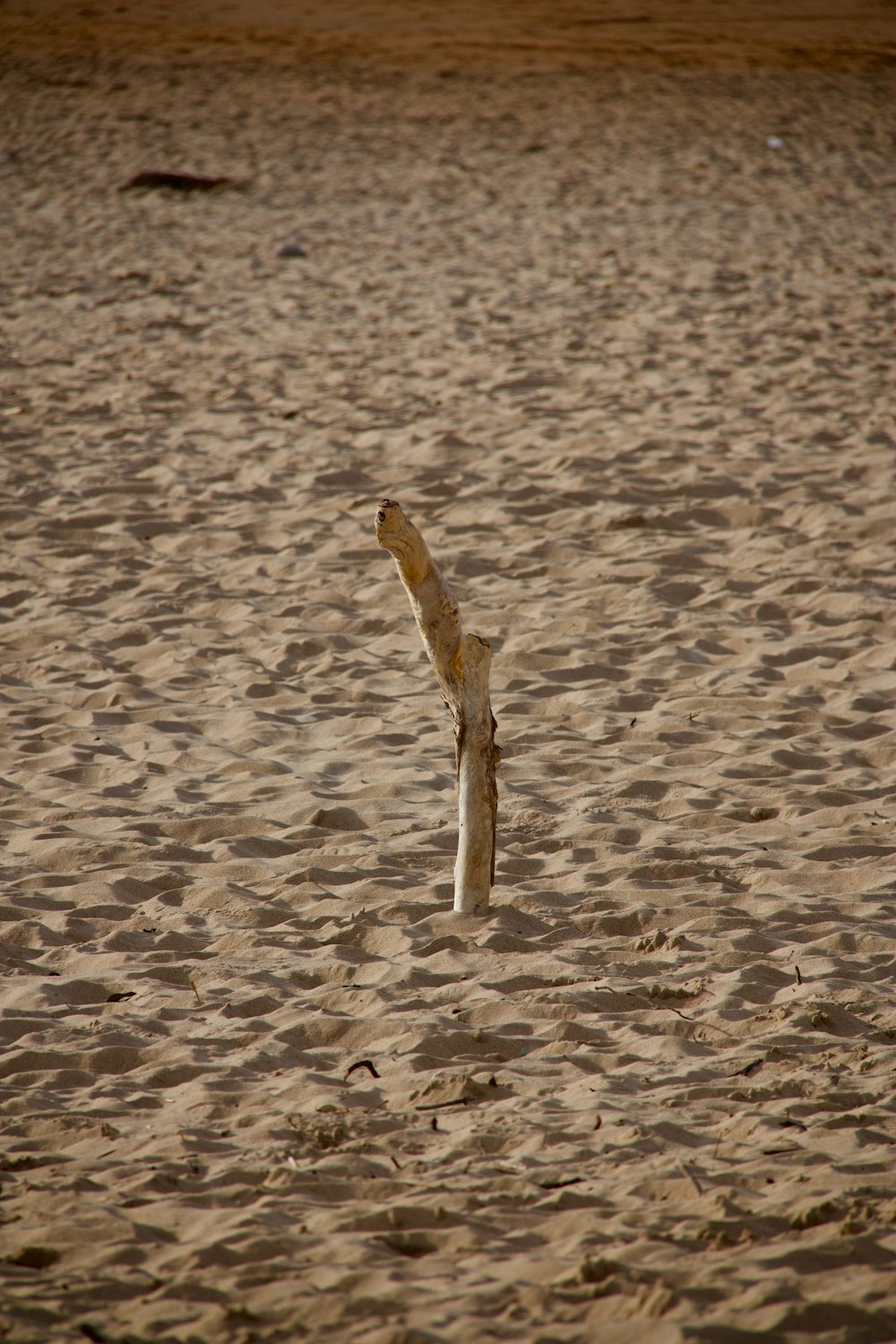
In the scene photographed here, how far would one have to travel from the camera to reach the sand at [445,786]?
2.67 meters

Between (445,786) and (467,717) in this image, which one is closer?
(467,717)

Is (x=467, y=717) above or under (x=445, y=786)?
above

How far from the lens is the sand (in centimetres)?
267

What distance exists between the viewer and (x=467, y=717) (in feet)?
13.1

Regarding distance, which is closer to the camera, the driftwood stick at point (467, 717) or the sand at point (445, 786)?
the sand at point (445, 786)

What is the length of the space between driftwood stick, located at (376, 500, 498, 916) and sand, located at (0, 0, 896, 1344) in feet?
0.61

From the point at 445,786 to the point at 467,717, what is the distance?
3.55 ft

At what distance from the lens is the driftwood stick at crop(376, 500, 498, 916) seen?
12.7 feet

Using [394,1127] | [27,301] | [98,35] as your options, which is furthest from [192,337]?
[98,35]

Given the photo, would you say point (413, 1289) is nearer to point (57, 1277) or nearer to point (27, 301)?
point (57, 1277)

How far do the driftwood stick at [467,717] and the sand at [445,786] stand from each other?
0.61 ft

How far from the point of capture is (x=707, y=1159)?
293 centimetres

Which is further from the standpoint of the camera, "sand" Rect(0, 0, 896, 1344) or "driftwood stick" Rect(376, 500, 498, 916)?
"driftwood stick" Rect(376, 500, 498, 916)

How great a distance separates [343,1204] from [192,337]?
895cm
